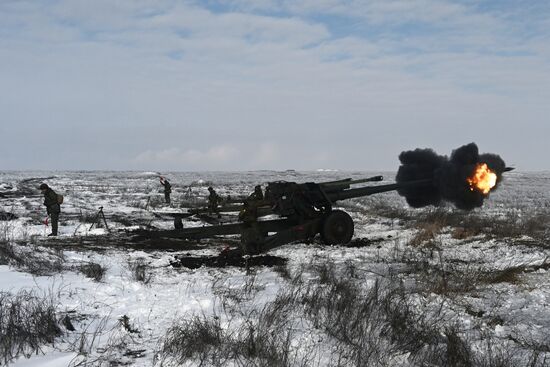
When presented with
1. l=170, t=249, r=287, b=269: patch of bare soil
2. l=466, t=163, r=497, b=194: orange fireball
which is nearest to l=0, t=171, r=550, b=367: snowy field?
l=170, t=249, r=287, b=269: patch of bare soil

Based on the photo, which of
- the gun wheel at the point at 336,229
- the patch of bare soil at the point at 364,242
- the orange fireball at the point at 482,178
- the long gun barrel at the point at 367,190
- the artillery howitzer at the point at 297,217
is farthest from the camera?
the orange fireball at the point at 482,178

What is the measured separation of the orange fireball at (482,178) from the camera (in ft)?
43.2

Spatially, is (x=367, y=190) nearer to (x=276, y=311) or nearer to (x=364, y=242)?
(x=364, y=242)

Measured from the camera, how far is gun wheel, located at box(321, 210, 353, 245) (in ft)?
39.4

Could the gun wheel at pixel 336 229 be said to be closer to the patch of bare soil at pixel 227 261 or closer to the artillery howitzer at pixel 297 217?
the artillery howitzer at pixel 297 217

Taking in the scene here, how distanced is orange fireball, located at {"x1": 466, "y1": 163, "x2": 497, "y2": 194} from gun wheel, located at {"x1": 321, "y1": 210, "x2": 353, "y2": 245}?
151 inches

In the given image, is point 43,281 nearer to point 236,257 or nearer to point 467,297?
point 236,257

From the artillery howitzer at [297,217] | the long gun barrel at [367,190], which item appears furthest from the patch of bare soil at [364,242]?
the long gun barrel at [367,190]

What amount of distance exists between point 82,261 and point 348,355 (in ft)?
19.2

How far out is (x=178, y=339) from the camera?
4.57m

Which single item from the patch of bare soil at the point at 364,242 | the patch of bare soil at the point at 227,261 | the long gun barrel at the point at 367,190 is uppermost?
the long gun barrel at the point at 367,190

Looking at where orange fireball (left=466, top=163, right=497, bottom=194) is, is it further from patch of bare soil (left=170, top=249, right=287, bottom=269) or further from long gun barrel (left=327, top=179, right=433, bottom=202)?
Answer: patch of bare soil (left=170, top=249, right=287, bottom=269)

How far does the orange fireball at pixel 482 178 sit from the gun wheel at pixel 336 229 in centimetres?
384

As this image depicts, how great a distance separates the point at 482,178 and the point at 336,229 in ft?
15.4
